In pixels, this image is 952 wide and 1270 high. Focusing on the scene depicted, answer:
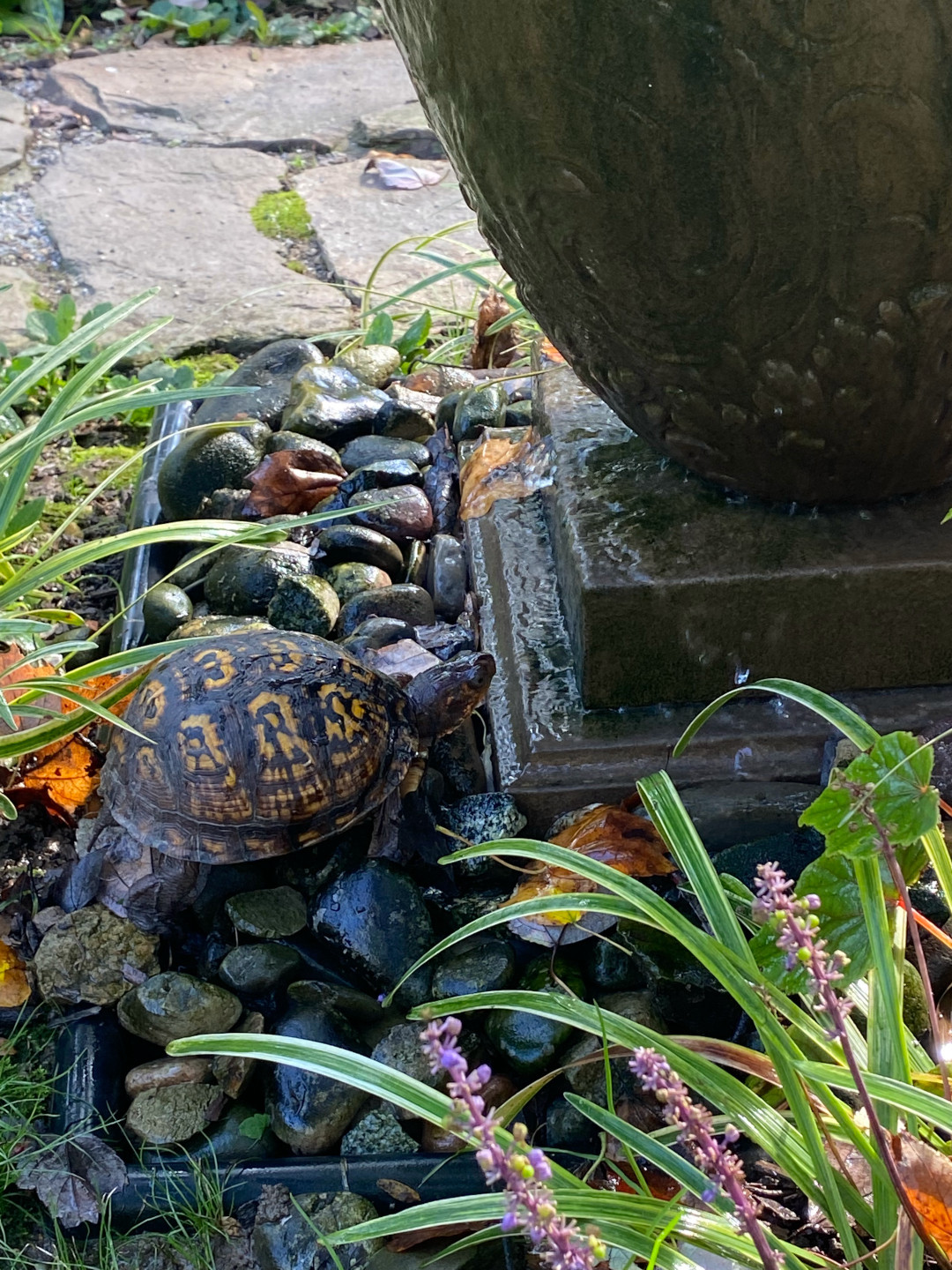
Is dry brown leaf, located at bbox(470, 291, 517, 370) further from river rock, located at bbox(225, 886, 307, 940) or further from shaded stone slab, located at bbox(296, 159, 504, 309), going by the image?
river rock, located at bbox(225, 886, 307, 940)

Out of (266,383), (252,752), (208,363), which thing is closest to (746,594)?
(252,752)

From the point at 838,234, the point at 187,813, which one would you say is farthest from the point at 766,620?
the point at 187,813

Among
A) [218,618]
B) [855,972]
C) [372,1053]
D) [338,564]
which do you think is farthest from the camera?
[338,564]

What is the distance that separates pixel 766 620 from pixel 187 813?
1.04m

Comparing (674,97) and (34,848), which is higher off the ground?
(674,97)

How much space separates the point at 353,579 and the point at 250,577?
0.23 m

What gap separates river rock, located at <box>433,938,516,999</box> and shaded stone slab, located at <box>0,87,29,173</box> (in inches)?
183

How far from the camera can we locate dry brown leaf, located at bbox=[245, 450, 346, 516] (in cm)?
297

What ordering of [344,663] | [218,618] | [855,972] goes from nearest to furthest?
1. [855,972]
2. [344,663]
3. [218,618]

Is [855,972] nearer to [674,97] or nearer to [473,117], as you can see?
[674,97]

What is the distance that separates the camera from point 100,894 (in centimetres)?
210

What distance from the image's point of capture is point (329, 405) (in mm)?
3227

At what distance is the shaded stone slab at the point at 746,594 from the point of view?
1992mm

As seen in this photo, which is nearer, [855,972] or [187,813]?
[855,972]
